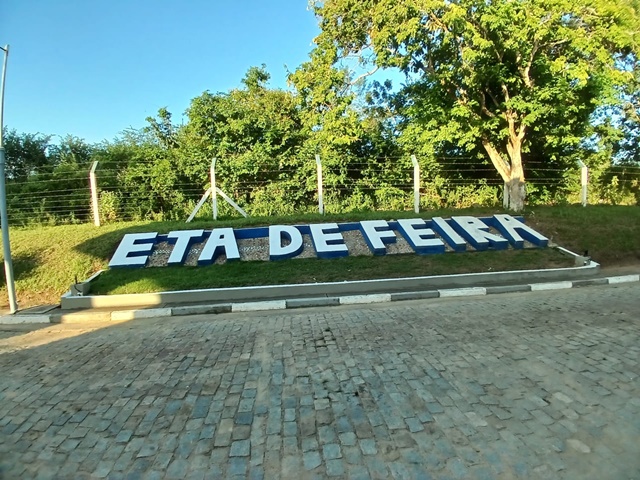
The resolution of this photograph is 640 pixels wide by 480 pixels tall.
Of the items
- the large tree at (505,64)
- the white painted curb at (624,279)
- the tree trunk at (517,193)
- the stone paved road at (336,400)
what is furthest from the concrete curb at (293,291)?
the large tree at (505,64)

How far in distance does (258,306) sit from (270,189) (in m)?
7.14

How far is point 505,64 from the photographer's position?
1241 centimetres

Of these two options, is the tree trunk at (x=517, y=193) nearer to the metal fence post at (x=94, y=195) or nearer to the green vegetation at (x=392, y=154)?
the green vegetation at (x=392, y=154)

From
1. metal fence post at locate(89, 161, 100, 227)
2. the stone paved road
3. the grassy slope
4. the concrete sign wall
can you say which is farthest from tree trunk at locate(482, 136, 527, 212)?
metal fence post at locate(89, 161, 100, 227)

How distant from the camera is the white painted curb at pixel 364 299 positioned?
7.29m

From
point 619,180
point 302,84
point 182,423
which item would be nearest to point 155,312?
point 182,423

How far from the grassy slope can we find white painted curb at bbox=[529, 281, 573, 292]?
1074mm

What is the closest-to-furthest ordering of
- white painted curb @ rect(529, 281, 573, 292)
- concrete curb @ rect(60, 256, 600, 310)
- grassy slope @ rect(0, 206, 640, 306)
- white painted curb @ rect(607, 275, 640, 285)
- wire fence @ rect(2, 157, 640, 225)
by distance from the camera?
concrete curb @ rect(60, 256, 600, 310) → white painted curb @ rect(529, 281, 573, 292) → grassy slope @ rect(0, 206, 640, 306) → white painted curb @ rect(607, 275, 640, 285) → wire fence @ rect(2, 157, 640, 225)

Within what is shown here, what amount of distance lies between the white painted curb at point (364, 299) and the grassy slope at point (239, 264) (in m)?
1.06

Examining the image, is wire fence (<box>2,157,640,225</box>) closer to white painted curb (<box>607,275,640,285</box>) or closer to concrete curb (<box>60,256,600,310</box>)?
concrete curb (<box>60,256,600,310</box>)

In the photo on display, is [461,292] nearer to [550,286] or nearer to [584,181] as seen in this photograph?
[550,286]

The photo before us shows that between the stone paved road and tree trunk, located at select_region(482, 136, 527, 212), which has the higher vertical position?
tree trunk, located at select_region(482, 136, 527, 212)

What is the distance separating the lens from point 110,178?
520 inches

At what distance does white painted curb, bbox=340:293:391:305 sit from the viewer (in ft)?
23.9
